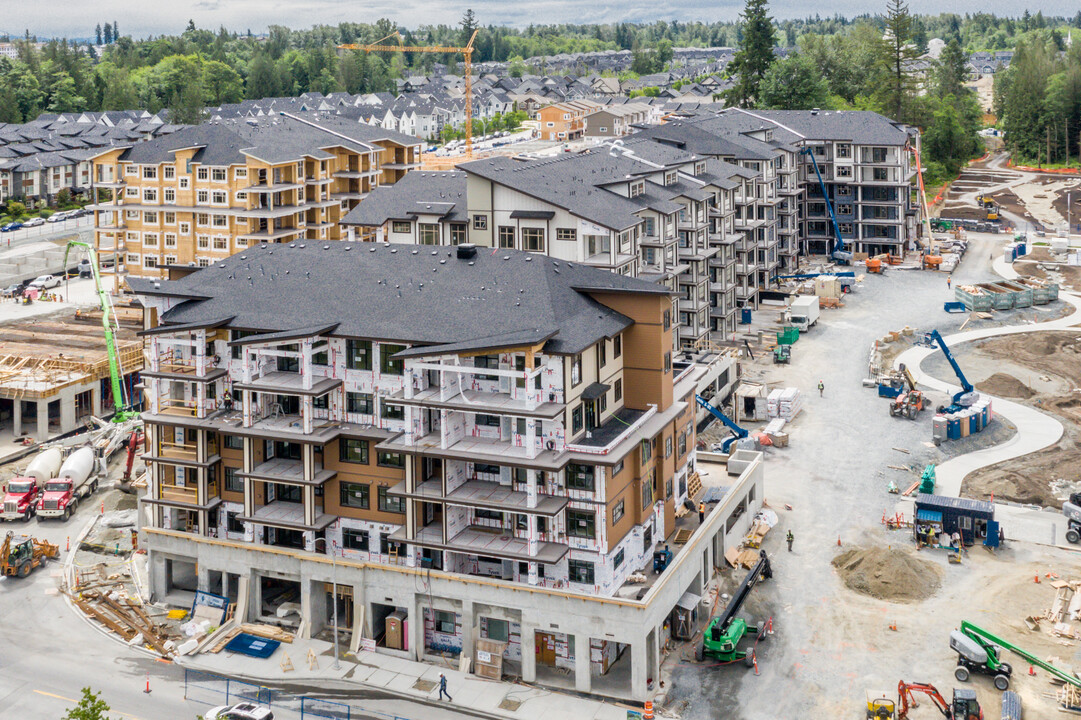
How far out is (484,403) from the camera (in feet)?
201

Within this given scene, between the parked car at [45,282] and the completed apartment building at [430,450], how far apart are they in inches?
3204

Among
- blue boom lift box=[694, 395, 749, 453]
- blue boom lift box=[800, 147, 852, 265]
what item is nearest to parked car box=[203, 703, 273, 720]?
blue boom lift box=[694, 395, 749, 453]

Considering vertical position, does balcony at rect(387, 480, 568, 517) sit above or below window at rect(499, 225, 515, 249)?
below

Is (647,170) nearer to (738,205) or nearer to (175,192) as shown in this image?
(738,205)

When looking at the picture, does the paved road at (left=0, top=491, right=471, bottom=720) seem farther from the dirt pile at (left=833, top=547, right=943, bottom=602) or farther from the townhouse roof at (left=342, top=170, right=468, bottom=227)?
the townhouse roof at (left=342, top=170, right=468, bottom=227)

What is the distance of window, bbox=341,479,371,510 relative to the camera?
67438 mm

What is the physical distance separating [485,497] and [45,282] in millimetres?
106834

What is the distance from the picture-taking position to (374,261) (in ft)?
237

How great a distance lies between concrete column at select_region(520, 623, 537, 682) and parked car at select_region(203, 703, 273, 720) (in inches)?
510

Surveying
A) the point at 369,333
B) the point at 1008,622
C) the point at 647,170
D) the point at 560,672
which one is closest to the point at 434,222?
the point at 647,170

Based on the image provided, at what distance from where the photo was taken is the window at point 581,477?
62.2 m

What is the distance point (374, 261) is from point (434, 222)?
97.8 feet

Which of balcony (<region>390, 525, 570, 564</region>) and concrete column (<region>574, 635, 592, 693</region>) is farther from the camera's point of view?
balcony (<region>390, 525, 570, 564</region>)

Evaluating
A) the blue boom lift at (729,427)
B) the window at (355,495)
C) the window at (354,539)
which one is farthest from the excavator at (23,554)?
the blue boom lift at (729,427)
